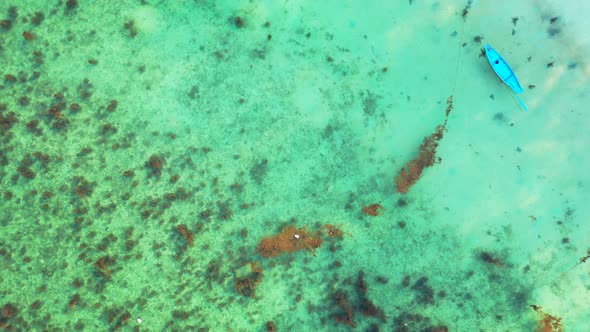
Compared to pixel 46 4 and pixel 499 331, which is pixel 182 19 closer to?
pixel 46 4

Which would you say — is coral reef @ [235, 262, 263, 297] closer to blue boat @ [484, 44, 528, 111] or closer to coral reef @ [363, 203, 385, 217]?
coral reef @ [363, 203, 385, 217]

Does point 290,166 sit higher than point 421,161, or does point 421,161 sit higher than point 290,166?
point 421,161

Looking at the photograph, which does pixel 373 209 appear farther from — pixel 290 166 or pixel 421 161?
pixel 290 166

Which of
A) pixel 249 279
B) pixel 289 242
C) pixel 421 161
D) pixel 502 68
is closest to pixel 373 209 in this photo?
pixel 421 161

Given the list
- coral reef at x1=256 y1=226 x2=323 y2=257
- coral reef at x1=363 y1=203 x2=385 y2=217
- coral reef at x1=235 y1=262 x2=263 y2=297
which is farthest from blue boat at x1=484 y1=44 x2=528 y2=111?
coral reef at x1=235 y1=262 x2=263 y2=297

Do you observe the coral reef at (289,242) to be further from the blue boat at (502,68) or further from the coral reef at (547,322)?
the blue boat at (502,68)

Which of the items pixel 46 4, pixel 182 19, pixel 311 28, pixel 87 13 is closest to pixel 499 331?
pixel 311 28
